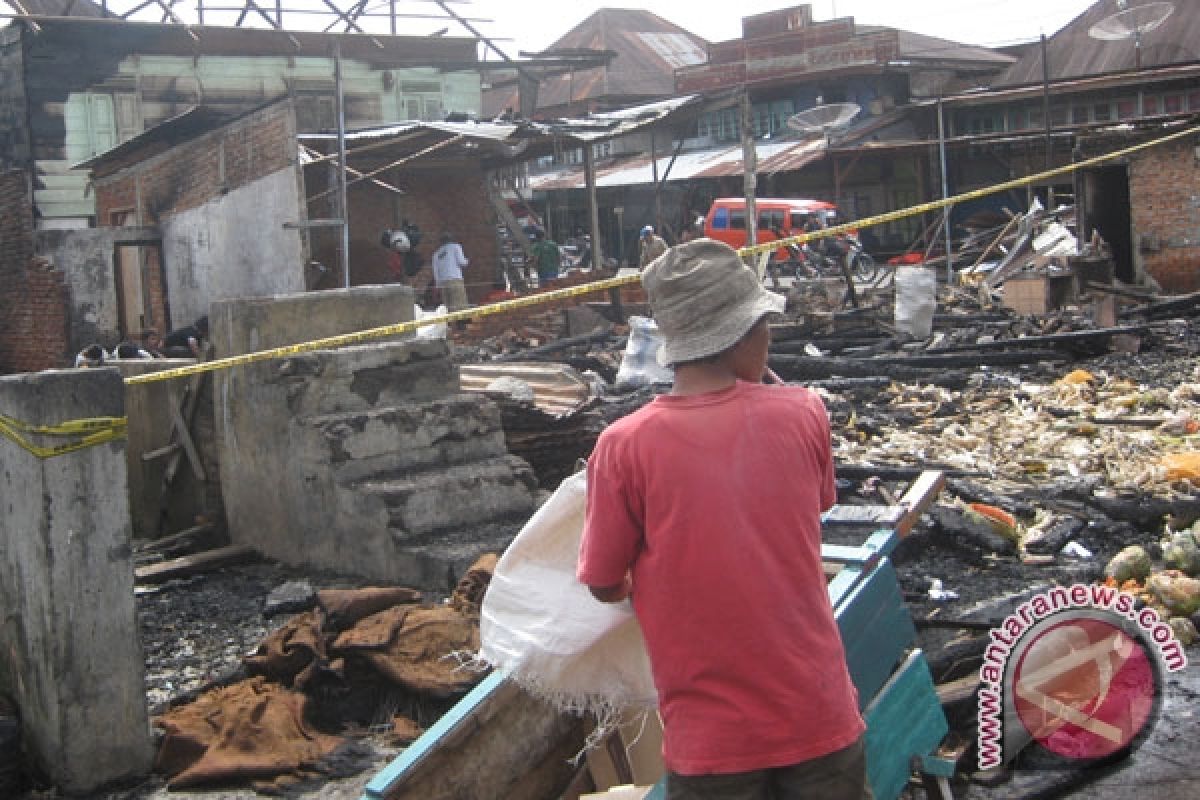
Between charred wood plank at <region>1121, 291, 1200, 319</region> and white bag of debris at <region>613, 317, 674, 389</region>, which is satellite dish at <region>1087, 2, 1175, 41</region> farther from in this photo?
white bag of debris at <region>613, 317, 674, 389</region>

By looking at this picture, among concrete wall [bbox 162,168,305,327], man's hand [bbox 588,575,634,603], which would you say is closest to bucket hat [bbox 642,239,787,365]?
man's hand [bbox 588,575,634,603]

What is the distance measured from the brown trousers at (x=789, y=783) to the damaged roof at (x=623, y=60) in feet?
143

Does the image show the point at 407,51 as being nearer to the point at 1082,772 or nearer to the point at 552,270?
the point at 552,270

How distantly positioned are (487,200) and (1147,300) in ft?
43.6

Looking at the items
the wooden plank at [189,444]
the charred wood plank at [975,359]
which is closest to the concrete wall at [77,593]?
the wooden plank at [189,444]

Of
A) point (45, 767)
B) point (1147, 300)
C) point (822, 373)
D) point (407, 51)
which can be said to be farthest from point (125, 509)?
point (407, 51)

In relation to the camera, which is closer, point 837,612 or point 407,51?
point 837,612

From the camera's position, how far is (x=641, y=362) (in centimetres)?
1318

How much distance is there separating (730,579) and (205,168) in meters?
14.7

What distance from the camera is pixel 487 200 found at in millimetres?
24906

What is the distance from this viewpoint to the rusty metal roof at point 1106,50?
34.0 m

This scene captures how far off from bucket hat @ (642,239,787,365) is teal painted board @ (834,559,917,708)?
109 cm

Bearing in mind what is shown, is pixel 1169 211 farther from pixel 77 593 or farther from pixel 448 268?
pixel 77 593

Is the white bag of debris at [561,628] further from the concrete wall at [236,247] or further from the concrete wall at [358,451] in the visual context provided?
the concrete wall at [236,247]
